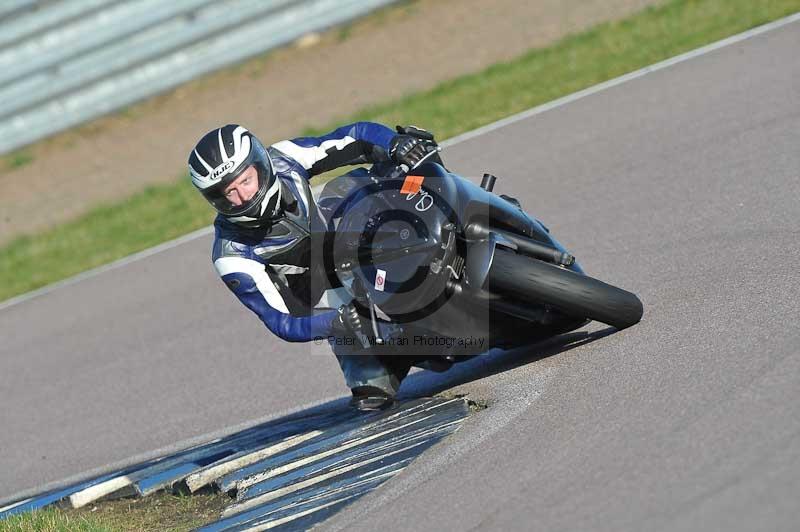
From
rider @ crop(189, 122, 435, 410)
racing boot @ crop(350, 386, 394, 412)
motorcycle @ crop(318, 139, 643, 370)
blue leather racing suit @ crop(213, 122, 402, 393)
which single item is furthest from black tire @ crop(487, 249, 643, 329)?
racing boot @ crop(350, 386, 394, 412)

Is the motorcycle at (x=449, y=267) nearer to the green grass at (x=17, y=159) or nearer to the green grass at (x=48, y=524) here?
the green grass at (x=48, y=524)

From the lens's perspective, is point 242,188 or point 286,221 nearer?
point 242,188

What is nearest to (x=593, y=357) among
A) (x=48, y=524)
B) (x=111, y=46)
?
(x=48, y=524)

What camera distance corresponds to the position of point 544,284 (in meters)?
5.26

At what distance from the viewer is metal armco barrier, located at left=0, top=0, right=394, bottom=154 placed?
45.6 ft

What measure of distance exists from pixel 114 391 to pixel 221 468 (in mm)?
2411

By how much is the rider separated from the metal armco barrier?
862cm

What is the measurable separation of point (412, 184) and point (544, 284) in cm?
76

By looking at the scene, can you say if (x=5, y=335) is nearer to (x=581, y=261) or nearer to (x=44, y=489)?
(x=44, y=489)

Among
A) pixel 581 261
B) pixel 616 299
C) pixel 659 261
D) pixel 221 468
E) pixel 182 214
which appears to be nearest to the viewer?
pixel 616 299

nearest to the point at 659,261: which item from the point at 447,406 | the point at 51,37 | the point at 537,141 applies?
the point at 447,406

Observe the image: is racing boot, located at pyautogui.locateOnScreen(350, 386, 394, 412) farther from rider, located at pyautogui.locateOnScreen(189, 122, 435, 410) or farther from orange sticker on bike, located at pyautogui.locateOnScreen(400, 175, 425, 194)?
orange sticker on bike, located at pyautogui.locateOnScreen(400, 175, 425, 194)

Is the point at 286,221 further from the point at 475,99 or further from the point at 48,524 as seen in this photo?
the point at 475,99

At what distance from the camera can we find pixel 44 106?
14.2 m
